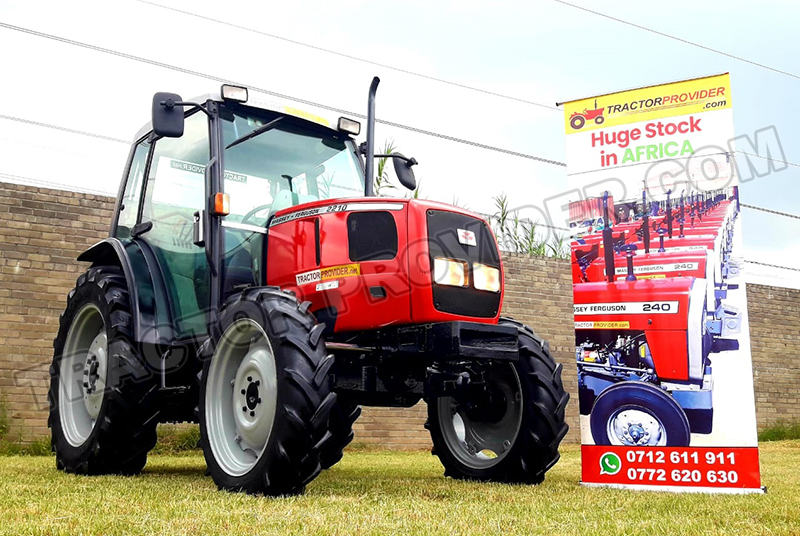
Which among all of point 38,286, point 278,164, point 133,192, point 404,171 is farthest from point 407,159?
point 38,286

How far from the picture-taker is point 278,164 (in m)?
5.29

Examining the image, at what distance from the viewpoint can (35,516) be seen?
3.26 m

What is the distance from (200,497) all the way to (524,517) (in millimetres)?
1596

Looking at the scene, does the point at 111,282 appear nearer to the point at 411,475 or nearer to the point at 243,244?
the point at 243,244

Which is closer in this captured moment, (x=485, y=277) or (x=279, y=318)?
(x=279, y=318)

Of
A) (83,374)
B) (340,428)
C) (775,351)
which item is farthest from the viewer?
(775,351)

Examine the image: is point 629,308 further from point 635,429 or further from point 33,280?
point 33,280

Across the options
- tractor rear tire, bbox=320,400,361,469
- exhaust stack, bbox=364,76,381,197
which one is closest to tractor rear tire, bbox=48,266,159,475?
tractor rear tire, bbox=320,400,361,469

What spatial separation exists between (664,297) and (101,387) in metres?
3.78

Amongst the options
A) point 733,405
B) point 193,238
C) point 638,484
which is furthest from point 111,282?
point 733,405

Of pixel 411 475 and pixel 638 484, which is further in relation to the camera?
pixel 411 475

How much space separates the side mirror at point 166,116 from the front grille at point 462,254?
1.55m

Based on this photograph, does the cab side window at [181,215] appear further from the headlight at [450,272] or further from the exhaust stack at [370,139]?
the headlight at [450,272]

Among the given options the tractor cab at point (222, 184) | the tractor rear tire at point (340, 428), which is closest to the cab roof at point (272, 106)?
the tractor cab at point (222, 184)
